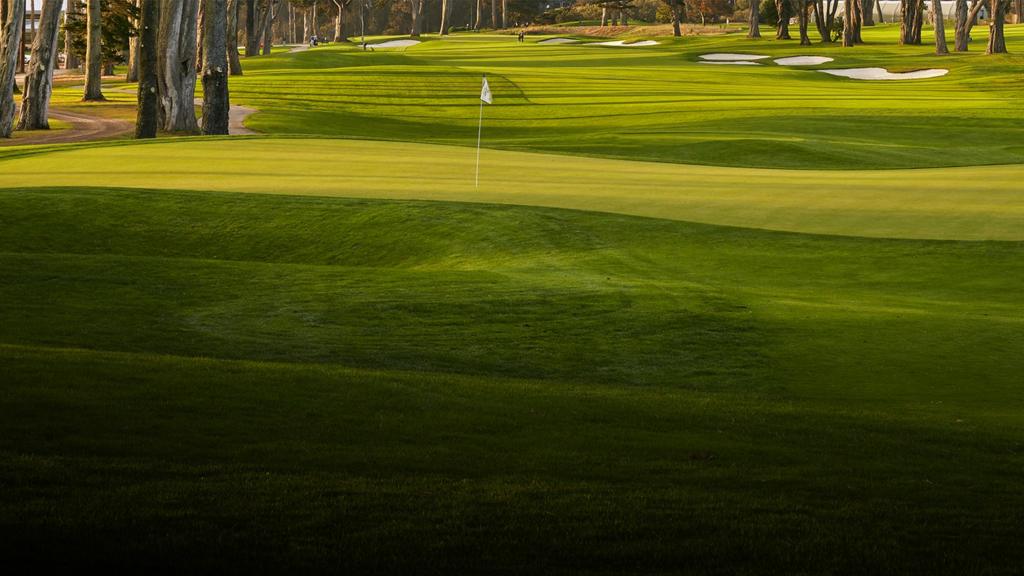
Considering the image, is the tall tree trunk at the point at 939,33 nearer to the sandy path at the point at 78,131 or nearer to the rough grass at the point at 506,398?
the sandy path at the point at 78,131

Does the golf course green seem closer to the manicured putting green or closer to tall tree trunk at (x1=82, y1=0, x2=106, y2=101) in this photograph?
the manicured putting green

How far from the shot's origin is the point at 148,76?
36594 mm

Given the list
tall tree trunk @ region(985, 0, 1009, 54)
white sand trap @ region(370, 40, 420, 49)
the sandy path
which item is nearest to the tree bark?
tall tree trunk @ region(985, 0, 1009, 54)

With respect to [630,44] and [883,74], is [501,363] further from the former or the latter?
[630,44]

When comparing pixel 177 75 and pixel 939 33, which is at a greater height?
pixel 939 33

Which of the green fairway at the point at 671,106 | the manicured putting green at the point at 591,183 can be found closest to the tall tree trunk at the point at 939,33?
the green fairway at the point at 671,106

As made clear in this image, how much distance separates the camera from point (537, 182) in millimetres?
23156

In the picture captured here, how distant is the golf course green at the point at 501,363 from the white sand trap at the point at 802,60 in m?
51.0

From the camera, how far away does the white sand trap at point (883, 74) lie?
6601cm

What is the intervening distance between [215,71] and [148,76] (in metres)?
1.90

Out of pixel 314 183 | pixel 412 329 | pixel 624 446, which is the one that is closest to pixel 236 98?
pixel 314 183

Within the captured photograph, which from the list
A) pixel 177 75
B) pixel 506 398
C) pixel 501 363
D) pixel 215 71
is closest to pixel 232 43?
pixel 177 75

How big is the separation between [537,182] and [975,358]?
39.8 feet

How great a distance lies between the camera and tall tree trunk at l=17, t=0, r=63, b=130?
1593 inches
